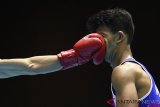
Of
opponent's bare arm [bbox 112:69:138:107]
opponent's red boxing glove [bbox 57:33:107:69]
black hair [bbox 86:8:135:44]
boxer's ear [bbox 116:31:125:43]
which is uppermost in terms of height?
black hair [bbox 86:8:135:44]

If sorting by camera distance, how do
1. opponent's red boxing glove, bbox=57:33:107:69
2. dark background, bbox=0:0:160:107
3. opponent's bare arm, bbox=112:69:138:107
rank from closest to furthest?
opponent's bare arm, bbox=112:69:138:107 → opponent's red boxing glove, bbox=57:33:107:69 → dark background, bbox=0:0:160:107

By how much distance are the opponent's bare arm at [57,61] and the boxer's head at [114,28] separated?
0.04 meters

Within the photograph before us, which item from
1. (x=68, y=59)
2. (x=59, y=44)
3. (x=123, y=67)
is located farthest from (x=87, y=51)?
(x=59, y=44)

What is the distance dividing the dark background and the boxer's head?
7.33 ft

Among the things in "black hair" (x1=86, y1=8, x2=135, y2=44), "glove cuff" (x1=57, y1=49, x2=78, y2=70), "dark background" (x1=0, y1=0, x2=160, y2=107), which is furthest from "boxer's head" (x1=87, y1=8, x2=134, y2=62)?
"dark background" (x1=0, y1=0, x2=160, y2=107)

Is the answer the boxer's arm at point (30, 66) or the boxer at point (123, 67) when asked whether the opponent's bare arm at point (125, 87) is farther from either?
the boxer's arm at point (30, 66)

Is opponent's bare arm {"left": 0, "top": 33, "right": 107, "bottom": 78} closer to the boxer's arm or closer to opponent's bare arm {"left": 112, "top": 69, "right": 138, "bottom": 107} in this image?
the boxer's arm

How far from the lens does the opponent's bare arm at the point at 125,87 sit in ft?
4.84

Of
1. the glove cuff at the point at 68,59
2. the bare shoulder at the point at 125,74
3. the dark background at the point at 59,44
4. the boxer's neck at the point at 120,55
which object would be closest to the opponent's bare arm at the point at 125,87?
the bare shoulder at the point at 125,74

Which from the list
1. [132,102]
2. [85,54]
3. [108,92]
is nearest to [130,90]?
[132,102]

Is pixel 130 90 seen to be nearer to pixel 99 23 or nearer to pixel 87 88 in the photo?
pixel 99 23

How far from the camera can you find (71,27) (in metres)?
4.10

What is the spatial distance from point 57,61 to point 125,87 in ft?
1.47

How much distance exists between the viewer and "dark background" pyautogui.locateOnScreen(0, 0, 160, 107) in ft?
13.3
